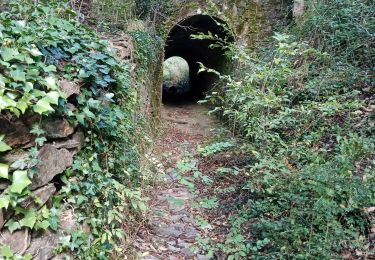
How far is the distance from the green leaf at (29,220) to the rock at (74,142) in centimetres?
54

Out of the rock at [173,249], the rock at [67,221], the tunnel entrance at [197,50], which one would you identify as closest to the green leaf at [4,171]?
the rock at [67,221]

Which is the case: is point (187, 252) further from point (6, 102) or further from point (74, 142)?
point (6, 102)

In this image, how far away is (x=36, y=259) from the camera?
78.0 inches

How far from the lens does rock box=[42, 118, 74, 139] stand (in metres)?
2.28

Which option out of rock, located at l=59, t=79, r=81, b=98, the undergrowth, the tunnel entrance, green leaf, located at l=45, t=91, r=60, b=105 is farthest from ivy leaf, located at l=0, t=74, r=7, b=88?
the tunnel entrance

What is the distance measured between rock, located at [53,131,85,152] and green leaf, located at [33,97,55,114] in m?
0.39

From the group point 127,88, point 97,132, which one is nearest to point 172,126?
point 127,88

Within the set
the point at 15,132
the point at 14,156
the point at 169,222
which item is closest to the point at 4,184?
the point at 14,156

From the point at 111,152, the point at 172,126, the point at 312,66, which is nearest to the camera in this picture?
the point at 111,152

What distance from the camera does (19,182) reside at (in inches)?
73.5

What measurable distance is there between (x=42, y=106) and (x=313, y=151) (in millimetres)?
2968

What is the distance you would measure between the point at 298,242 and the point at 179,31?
7793 mm

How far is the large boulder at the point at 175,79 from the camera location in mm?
14609

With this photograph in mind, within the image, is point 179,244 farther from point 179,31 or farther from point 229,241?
point 179,31
